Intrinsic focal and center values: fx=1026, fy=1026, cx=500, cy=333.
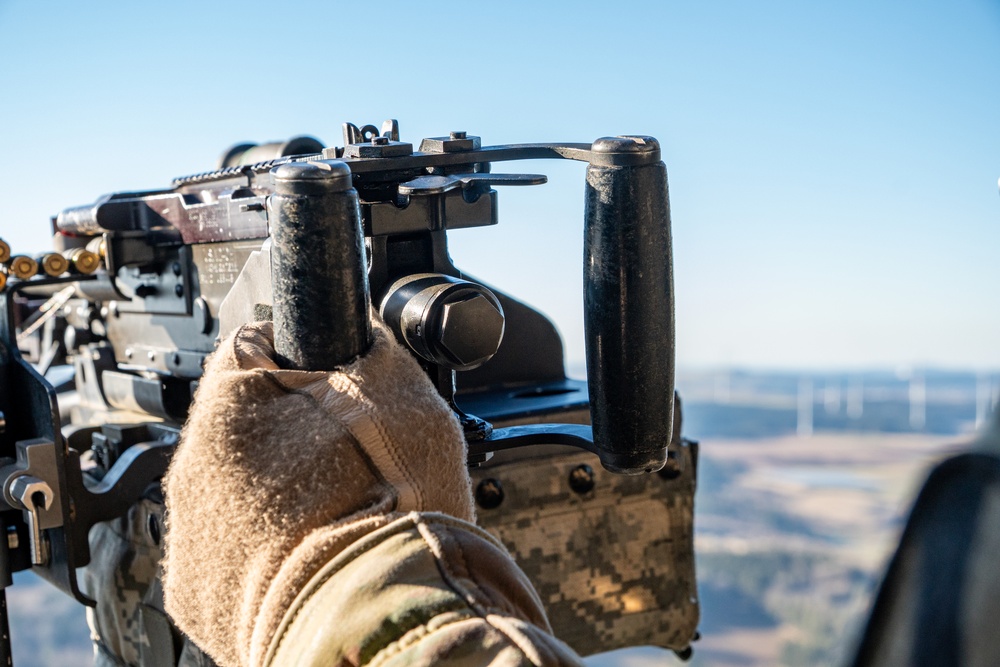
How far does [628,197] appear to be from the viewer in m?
0.87

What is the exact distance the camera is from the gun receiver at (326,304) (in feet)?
2.56

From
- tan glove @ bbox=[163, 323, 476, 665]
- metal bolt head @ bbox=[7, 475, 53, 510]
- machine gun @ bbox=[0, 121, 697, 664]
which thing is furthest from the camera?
metal bolt head @ bbox=[7, 475, 53, 510]

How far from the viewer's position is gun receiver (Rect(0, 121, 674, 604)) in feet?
2.56

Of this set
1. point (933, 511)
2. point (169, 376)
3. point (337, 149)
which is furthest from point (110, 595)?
point (933, 511)

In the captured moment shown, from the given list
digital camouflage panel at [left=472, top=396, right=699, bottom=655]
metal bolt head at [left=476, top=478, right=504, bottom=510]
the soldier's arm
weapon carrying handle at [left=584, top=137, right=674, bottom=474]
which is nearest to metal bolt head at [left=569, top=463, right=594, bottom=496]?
digital camouflage panel at [left=472, top=396, right=699, bottom=655]

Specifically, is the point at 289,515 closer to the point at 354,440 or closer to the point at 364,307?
the point at 354,440

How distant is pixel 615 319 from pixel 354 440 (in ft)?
0.93

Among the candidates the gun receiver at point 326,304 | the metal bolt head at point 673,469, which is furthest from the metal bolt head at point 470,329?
the metal bolt head at point 673,469

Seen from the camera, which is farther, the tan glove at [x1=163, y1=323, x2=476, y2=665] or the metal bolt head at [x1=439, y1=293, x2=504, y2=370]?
the metal bolt head at [x1=439, y1=293, x2=504, y2=370]

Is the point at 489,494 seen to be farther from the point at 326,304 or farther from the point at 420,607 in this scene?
the point at 420,607

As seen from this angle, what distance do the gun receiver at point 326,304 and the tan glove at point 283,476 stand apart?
0.05 meters

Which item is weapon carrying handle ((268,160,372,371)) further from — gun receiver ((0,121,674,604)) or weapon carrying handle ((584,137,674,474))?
weapon carrying handle ((584,137,674,474))

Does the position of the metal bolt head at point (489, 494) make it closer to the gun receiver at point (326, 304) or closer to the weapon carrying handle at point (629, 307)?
the gun receiver at point (326, 304)

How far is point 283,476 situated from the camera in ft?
2.29
